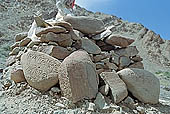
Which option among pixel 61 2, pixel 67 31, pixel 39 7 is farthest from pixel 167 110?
Answer: pixel 39 7

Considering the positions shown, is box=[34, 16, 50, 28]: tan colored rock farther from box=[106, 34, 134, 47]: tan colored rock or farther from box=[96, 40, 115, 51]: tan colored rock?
box=[106, 34, 134, 47]: tan colored rock

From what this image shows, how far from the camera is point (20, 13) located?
1736cm

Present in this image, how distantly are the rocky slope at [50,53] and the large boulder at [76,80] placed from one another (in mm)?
124

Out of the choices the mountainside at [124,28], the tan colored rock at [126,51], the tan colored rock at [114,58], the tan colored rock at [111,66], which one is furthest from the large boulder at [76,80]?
the mountainside at [124,28]

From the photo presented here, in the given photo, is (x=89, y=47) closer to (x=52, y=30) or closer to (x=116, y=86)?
(x=52, y=30)

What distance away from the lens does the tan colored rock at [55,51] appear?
3449mm

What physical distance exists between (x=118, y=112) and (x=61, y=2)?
2.80 m

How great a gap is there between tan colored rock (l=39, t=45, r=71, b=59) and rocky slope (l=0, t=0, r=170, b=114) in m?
0.05

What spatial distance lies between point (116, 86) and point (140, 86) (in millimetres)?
512

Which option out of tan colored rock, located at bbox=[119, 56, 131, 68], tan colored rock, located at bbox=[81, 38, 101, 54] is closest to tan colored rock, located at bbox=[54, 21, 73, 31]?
tan colored rock, located at bbox=[81, 38, 101, 54]

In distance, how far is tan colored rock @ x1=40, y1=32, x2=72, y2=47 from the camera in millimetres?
3527

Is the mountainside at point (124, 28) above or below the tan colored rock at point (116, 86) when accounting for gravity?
above

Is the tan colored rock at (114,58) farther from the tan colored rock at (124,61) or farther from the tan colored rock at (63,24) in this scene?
the tan colored rock at (63,24)

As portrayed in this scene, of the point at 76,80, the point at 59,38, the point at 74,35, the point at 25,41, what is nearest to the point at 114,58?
the point at 74,35
